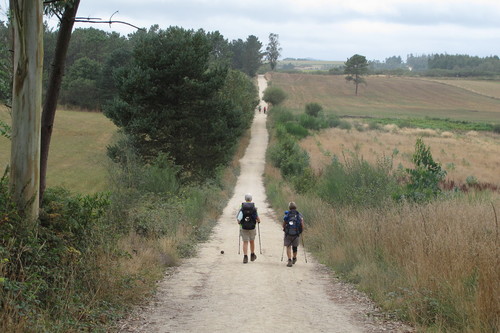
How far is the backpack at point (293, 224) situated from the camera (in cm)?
1288

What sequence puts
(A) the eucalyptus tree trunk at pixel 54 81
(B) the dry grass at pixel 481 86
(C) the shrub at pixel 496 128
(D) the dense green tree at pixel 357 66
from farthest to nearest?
(B) the dry grass at pixel 481 86
(D) the dense green tree at pixel 357 66
(C) the shrub at pixel 496 128
(A) the eucalyptus tree trunk at pixel 54 81

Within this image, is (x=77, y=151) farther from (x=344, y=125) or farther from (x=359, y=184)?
(x=359, y=184)

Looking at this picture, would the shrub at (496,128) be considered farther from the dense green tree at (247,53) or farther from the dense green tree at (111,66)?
the dense green tree at (247,53)

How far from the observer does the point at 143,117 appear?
85.8ft

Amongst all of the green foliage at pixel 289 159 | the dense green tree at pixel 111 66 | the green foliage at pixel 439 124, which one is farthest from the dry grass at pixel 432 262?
the green foliage at pixel 439 124

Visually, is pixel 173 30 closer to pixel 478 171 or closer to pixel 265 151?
pixel 478 171

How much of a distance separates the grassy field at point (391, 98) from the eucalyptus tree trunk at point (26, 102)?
9690 cm

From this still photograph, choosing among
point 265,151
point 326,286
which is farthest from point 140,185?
point 265,151

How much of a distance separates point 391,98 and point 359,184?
118642 millimetres

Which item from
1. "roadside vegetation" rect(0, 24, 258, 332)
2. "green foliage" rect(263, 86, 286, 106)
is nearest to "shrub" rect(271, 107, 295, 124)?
"green foliage" rect(263, 86, 286, 106)

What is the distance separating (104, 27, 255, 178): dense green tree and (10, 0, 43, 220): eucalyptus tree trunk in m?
18.7

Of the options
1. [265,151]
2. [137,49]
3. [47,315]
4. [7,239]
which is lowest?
[265,151]

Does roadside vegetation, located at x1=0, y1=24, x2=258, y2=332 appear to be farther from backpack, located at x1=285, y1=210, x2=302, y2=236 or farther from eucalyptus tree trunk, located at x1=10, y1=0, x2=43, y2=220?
backpack, located at x1=285, y1=210, x2=302, y2=236

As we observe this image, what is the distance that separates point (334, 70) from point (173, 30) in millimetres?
150045
